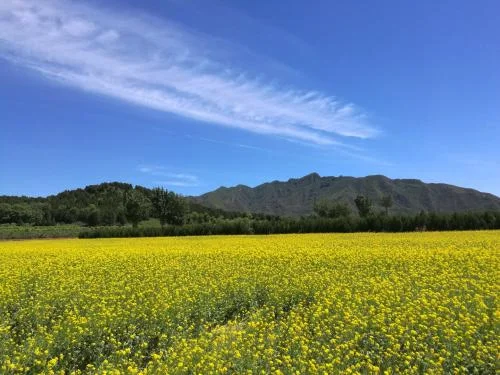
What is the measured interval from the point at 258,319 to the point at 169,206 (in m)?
72.7

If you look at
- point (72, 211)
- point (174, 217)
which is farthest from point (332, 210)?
point (72, 211)

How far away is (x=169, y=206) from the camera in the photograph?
80625 mm

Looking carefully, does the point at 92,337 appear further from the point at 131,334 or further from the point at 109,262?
the point at 109,262

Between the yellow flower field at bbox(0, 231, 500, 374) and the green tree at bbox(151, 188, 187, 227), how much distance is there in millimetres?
63776

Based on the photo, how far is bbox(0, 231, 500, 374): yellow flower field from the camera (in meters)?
6.80

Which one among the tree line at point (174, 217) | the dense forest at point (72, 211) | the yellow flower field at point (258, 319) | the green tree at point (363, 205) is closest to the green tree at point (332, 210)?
the tree line at point (174, 217)

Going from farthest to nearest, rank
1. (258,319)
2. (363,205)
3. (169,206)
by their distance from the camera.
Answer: (363,205), (169,206), (258,319)

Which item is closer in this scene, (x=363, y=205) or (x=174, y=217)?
(x=174, y=217)

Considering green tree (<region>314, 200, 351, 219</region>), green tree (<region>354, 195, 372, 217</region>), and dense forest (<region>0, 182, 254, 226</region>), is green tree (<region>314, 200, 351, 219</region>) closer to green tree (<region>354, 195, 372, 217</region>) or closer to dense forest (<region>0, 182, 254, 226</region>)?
green tree (<region>354, 195, 372, 217</region>)

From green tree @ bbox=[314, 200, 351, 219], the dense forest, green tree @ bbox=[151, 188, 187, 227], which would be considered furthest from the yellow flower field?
green tree @ bbox=[314, 200, 351, 219]

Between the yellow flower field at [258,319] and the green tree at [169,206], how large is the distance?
63.8 m

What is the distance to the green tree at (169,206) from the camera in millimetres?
80625

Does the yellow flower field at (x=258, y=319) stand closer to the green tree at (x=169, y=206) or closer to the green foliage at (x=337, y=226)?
the green foliage at (x=337, y=226)

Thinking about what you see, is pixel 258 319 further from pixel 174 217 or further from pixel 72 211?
pixel 72 211
